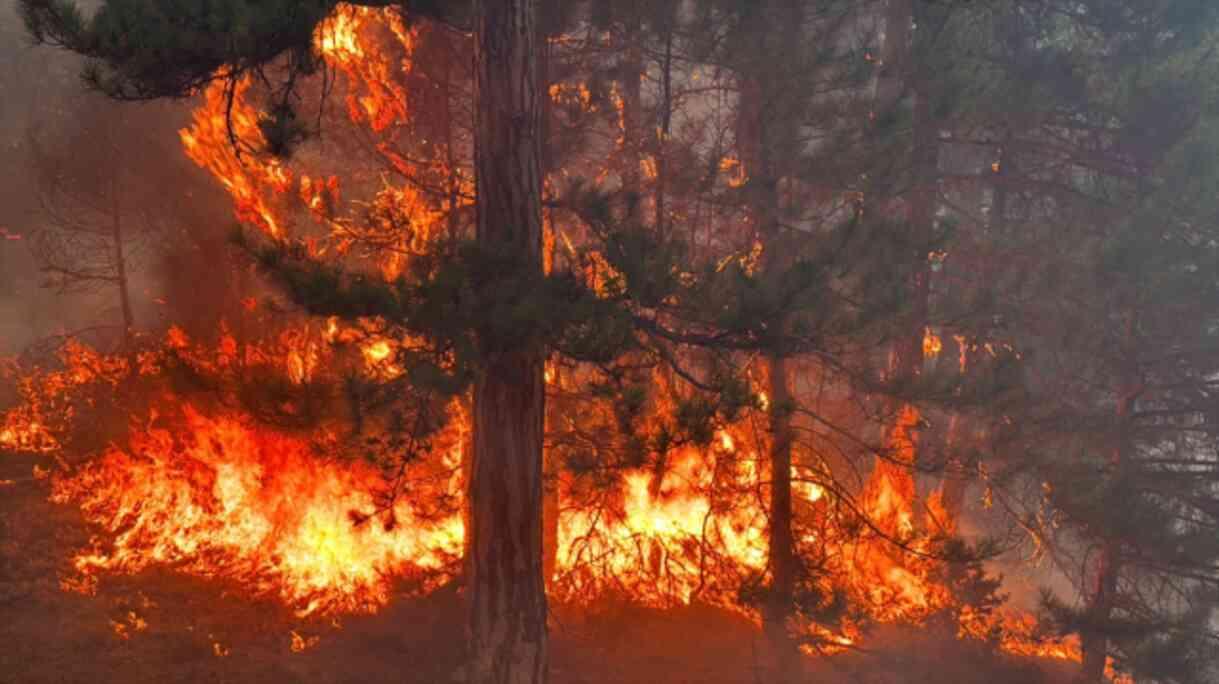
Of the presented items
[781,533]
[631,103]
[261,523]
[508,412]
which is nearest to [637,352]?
[508,412]

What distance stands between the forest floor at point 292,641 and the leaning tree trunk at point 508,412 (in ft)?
7.97

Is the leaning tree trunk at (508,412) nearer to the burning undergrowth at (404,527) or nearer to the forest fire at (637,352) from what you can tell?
the forest fire at (637,352)

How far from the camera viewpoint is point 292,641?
9500mm

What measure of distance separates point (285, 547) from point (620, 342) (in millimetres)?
7049

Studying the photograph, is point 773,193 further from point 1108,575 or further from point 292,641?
point 292,641

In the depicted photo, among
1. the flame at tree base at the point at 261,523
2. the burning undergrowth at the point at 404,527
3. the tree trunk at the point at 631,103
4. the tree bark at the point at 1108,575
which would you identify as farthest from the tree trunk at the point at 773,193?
the tree bark at the point at 1108,575

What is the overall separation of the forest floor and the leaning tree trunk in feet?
7.97

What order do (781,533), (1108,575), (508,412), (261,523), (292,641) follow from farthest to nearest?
(261,523)
(1108,575)
(292,641)
(781,533)
(508,412)

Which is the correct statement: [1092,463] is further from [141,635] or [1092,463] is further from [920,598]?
[141,635]

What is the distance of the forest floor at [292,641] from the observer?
8602 mm

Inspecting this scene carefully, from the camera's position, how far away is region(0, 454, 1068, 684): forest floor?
860 centimetres

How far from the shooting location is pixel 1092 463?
33.7 feet

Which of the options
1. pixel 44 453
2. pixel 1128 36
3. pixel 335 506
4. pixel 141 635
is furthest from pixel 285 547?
pixel 1128 36

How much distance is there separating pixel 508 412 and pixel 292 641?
479 centimetres
